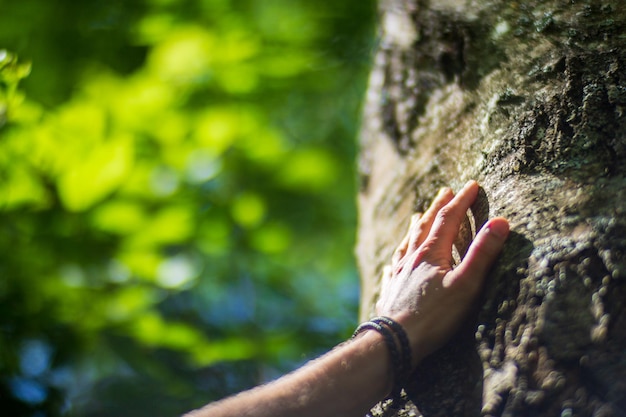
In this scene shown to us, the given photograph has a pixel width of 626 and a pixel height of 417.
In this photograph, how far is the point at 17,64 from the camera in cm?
278

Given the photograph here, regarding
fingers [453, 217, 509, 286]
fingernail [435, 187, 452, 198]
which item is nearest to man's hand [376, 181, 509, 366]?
fingers [453, 217, 509, 286]

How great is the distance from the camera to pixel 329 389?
1.26 metres

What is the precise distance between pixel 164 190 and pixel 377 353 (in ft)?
9.20

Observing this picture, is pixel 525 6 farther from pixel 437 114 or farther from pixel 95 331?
pixel 95 331

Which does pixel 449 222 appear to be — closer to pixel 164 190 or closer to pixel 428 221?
pixel 428 221

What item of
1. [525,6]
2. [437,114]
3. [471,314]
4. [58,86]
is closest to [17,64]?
[58,86]

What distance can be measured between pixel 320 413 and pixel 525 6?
1.33m

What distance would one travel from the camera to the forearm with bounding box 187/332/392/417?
1220 mm

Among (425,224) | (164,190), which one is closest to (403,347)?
(425,224)

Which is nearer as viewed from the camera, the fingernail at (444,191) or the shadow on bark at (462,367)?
the shadow on bark at (462,367)

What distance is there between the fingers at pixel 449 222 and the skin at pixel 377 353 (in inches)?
2.2

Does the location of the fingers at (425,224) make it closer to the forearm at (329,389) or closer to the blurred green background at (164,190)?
the forearm at (329,389)

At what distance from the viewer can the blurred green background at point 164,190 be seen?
2953 mm

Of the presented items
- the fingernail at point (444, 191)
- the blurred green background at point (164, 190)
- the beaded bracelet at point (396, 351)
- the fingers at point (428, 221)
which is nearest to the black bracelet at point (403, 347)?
the beaded bracelet at point (396, 351)
